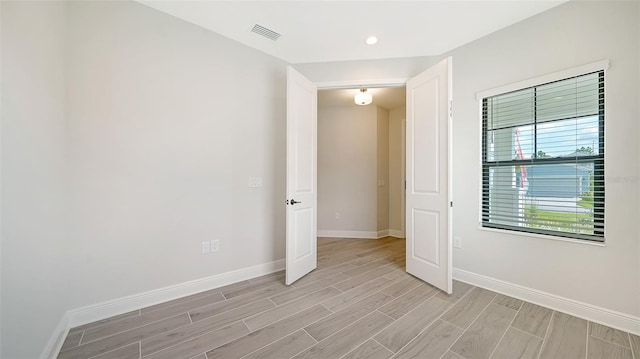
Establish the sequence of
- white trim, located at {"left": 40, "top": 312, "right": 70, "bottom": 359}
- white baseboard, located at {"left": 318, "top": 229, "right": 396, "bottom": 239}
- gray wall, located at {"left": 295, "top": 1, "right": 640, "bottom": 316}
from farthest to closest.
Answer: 1. white baseboard, located at {"left": 318, "top": 229, "right": 396, "bottom": 239}
2. gray wall, located at {"left": 295, "top": 1, "right": 640, "bottom": 316}
3. white trim, located at {"left": 40, "top": 312, "right": 70, "bottom": 359}

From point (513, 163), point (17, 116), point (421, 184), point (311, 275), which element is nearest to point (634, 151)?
point (513, 163)

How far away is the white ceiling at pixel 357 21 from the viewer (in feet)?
6.68

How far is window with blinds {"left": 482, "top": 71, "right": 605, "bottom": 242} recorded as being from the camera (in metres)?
1.87

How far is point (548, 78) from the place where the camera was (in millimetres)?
2041

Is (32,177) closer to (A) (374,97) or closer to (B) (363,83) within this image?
(B) (363,83)

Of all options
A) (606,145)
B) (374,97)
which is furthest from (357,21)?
(606,145)

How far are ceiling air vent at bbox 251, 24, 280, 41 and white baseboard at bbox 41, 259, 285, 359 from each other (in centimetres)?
255

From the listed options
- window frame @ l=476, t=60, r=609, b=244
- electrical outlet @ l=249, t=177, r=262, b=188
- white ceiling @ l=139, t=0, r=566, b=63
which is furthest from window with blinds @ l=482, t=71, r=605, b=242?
electrical outlet @ l=249, t=177, r=262, b=188

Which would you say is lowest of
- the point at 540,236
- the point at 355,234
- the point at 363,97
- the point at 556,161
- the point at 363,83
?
the point at 355,234

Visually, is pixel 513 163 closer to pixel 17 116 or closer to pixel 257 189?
pixel 257 189

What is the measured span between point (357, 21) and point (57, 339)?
3.37 meters

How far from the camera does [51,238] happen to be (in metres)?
1.52

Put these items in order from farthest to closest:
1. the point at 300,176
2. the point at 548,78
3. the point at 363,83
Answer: the point at 363,83 → the point at 300,176 → the point at 548,78

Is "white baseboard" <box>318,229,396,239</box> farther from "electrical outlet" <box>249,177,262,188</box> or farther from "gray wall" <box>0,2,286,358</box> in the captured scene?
"electrical outlet" <box>249,177,262,188</box>
